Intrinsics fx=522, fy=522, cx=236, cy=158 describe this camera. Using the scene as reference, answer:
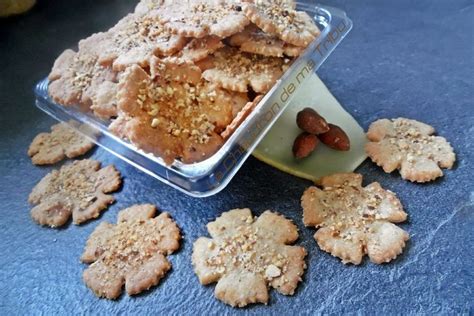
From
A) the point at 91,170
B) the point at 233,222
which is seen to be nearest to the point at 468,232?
the point at 233,222

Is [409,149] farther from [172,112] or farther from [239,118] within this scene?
[172,112]

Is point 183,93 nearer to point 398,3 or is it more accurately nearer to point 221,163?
point 221,163

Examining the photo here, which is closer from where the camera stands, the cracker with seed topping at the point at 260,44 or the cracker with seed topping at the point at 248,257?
the cracker with seed topping at the point at 248,257

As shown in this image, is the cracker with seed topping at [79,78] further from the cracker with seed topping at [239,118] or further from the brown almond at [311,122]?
the brown almond at [311,122]

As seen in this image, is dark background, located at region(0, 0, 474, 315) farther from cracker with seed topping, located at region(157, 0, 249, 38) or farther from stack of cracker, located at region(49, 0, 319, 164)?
cracker with seed topping, located at region(157, 0, 249, 38)

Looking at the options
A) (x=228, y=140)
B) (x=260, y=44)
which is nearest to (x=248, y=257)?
(x=228, y=140)

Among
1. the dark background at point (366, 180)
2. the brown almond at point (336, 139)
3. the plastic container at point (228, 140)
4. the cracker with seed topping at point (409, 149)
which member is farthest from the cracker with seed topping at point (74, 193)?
the cracker with seed topping at point (409, 149)
